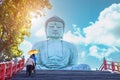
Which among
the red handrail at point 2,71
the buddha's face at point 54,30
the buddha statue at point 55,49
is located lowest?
the red handrail at point 2,71

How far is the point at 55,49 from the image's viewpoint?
36.7 m

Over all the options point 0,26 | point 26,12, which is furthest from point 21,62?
point 26,12

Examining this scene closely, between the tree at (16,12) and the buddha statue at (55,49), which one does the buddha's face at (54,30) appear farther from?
the tree at (16,12)

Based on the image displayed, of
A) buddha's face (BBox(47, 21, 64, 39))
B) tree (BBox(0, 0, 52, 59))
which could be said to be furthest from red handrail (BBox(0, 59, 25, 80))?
buddha's face (BBox(47, 21, 64, 39))

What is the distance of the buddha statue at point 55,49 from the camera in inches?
1421

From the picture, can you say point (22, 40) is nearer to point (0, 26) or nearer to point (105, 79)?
point (0, 26)

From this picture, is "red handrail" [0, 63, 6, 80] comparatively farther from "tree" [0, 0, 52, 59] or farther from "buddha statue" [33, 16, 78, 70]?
"buddha statue" [33, 16, 78, 70]

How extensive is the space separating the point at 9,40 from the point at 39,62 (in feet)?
42.9

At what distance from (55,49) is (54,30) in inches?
81.2

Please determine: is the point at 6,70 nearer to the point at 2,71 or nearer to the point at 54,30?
the point at 2,71

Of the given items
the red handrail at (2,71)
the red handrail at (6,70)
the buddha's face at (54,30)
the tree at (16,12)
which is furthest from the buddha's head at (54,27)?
the red handrail at (2,71)

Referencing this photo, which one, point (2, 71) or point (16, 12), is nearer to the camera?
point (2, 71)

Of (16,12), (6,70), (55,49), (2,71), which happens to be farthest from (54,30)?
(2,71)

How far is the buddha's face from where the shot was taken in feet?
122
